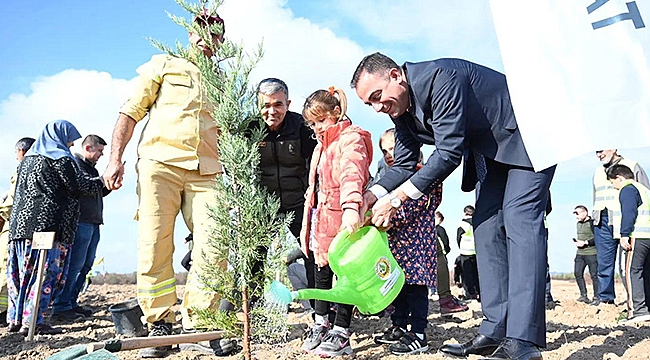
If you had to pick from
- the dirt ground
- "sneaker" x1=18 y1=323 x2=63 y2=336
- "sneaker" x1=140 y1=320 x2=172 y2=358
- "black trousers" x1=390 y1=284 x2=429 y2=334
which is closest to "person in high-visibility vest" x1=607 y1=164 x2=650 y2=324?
the dirt ground

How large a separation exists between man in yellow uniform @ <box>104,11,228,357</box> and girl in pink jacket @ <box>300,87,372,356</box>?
69 centimetres

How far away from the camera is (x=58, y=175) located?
5238mm

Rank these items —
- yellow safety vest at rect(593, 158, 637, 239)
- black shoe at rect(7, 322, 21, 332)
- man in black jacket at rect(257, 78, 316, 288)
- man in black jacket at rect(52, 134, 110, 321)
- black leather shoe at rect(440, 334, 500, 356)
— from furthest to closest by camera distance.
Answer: yellow safety vest at rect(593, 158, 637, 239), man in black jacket at rect(52, 134, 110, 321), black shoe at rect(7, 322, 21, 332), man in black jacket at rect(257, 78, 316, 288), black leather shoe at rect(440, 334, 500, 356)

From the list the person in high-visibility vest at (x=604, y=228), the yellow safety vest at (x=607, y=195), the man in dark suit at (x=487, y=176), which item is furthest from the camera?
the person in high-visibility vest at (x=604, y=228)

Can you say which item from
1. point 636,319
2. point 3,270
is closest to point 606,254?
point 636,319

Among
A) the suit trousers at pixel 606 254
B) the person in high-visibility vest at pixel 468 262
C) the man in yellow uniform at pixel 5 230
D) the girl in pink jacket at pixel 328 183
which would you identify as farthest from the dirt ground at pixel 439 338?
the person in high-visibility vest at pixel 468 262

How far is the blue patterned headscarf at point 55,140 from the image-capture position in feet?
17.4

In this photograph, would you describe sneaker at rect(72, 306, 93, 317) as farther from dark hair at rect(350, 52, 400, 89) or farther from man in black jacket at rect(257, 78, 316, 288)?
dark hair at rect(350, 52, 400, 89)

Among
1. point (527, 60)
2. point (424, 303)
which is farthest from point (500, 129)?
point (424, 303)

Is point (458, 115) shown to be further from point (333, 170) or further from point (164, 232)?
point (164, 232)

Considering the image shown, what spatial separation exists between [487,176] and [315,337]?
1.53 meters

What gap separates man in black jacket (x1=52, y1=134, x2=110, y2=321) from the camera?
632 cm

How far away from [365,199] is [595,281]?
309 inches

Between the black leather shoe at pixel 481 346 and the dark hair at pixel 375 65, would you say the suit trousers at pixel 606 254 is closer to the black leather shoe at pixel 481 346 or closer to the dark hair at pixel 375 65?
the black leather shoe at pixel 481 346
